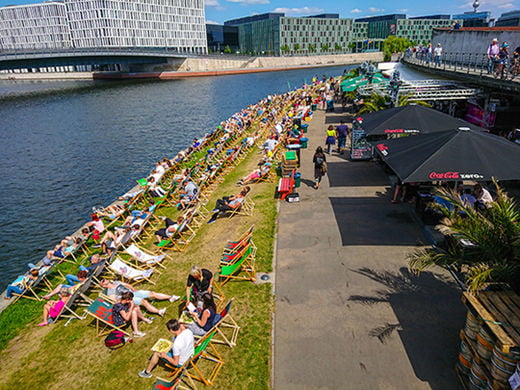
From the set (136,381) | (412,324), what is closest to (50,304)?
(136,381)

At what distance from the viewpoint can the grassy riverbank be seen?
5.94 m

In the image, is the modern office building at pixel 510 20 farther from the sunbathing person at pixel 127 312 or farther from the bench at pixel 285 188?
the sunbathing person at pixel 127 312

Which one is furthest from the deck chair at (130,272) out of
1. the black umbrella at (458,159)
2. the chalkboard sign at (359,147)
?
the chalkboard sign at (359,147)

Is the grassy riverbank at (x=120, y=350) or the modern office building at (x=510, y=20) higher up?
the modern office building at (x=510, y=20)

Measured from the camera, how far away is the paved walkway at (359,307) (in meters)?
5.47

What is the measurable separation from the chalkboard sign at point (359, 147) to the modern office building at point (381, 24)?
191 metres

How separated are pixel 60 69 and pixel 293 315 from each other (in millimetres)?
142442

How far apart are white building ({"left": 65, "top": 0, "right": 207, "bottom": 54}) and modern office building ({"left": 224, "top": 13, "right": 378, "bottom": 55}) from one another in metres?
40.8

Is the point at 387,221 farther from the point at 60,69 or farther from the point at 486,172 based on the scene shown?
the point at 60,69

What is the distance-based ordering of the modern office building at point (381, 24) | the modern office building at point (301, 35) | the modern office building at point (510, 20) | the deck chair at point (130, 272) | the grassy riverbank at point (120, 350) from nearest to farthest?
the grassy riverbank at point (120, 350) → the deck chair at point (130, 272) → the modern office building at point (510, 20) → the modern office building at point (301, 35) → the modern office building at point (381, 24)

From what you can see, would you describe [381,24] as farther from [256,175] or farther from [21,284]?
[21,284]

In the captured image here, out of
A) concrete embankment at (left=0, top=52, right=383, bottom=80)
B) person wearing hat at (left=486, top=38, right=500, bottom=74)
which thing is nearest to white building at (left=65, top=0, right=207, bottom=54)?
concrete embankment at (left=0, top=52, right=383, bottom=80)

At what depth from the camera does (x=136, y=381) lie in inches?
233

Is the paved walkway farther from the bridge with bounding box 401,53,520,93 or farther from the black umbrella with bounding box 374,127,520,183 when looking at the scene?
the bridge with bounding box 401,53,520,93
